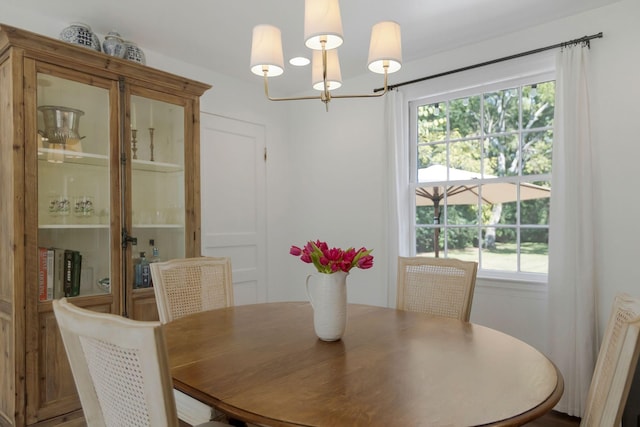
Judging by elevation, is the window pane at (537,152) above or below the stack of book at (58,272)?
above

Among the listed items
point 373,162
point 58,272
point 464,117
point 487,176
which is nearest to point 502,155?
point 487,176

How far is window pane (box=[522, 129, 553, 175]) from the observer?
286 centimetres

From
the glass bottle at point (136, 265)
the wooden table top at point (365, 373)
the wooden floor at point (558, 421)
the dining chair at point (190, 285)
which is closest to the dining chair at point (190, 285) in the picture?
the dining chair at point (190, 285)

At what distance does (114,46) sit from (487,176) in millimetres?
2721

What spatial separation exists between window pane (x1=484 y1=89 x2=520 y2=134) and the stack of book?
2.93 m

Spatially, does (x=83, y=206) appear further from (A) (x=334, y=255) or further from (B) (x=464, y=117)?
(B) (x=464, y=117)

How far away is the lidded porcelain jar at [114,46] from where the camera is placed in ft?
8.50

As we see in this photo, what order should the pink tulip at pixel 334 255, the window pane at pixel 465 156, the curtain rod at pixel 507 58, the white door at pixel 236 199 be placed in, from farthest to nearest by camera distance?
1. the white door at pixel 236 199
2. the window pane at pixel 465 156
3. the curtain rod at pixel 507 58
4. the pink tulip at pixel 334 255

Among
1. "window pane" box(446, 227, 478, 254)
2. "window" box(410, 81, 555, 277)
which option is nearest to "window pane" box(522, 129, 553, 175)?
"window" box(410, 81, 555, 277)

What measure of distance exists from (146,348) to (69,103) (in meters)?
2.07

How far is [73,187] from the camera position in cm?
240

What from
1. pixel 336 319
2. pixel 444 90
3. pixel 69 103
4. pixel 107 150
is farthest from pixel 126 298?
pixel 444 90

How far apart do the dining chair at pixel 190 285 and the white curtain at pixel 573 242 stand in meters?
2.02

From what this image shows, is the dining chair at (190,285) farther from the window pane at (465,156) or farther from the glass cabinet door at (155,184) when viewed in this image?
the window pane at (465,156)
